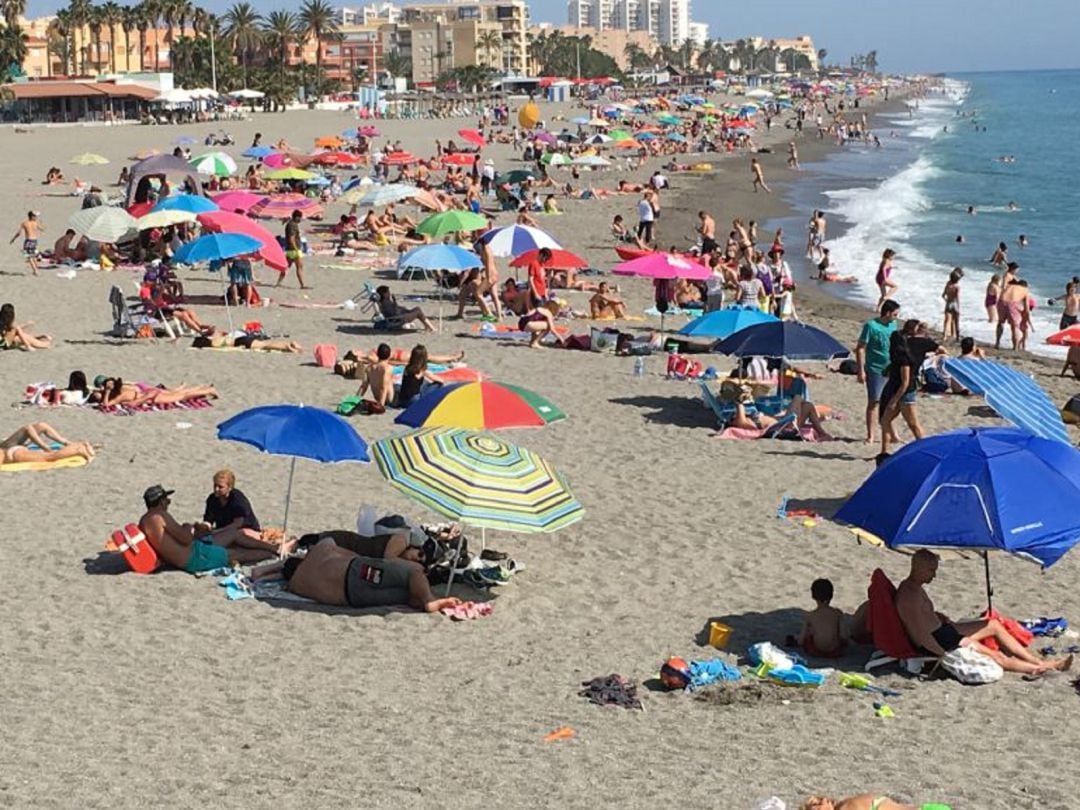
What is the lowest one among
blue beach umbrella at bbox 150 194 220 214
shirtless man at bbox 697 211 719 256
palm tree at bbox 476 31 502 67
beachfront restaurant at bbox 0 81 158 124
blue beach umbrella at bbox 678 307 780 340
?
blue beach umbrella at bbox 678 307 780 340

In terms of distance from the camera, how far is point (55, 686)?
7.16 m

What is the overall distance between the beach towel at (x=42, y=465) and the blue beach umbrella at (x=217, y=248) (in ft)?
15.1

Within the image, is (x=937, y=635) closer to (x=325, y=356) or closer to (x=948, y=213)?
(x=325, y=356)

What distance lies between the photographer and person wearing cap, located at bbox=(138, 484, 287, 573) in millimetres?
8883

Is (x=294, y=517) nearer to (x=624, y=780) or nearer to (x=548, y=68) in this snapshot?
(x=624, y=780)

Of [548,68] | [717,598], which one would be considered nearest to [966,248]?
[717,598]

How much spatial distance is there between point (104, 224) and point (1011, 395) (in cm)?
1220

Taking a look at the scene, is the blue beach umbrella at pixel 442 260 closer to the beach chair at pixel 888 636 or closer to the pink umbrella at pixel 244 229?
the pink umbrella at pixel 244 229

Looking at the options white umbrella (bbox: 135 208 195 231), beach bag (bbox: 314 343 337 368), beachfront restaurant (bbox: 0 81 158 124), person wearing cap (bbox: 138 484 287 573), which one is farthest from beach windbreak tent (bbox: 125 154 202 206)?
beachfront restaurant (bbox: 0 81 158 124)

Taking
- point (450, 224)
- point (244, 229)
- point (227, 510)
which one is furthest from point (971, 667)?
point (244, 229)

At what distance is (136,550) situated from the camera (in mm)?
8852

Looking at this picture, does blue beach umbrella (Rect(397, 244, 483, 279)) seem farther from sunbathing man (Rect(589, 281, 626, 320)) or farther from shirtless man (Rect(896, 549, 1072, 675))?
shirtless man (Rect(896, 549, 1072, 675))

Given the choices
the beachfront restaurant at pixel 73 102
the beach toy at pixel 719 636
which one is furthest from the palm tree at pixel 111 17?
the beach toy at pixel 719 636

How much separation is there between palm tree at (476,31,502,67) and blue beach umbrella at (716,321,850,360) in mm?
141964
